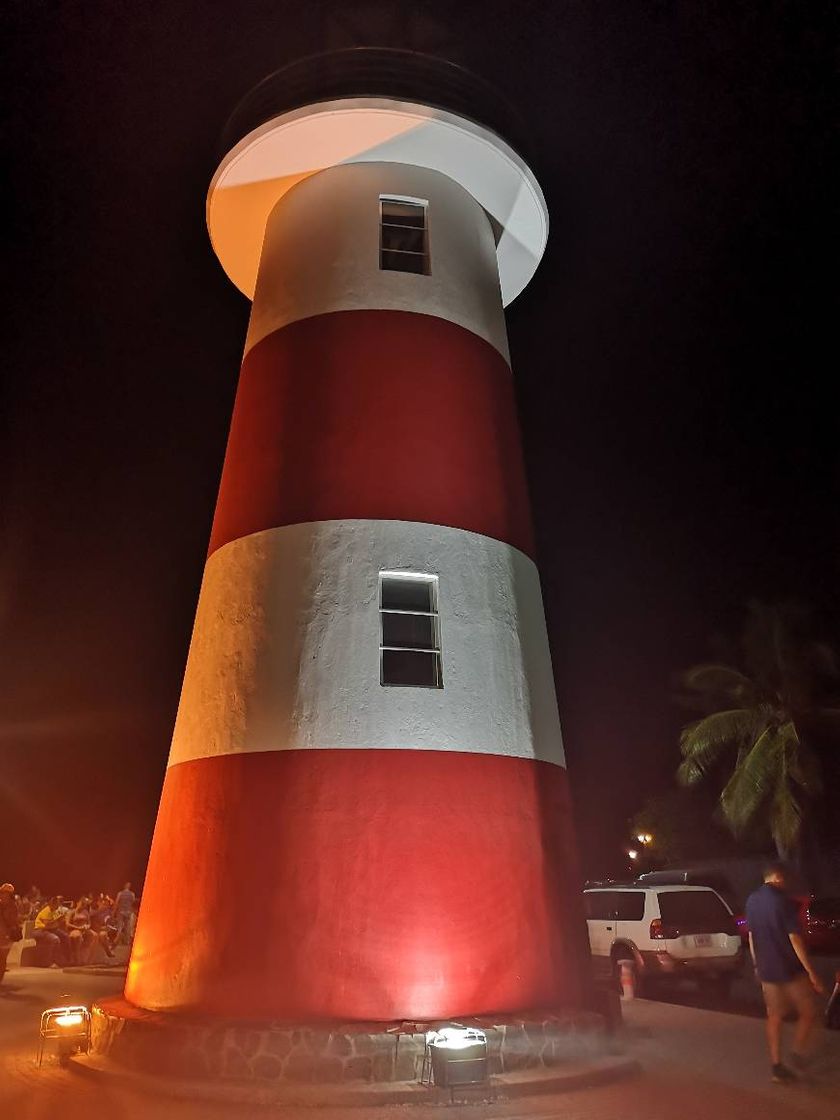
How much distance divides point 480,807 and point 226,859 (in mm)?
2621

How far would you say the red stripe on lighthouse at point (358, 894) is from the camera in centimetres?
850

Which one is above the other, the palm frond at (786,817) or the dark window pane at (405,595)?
the palm frond at (786,817)

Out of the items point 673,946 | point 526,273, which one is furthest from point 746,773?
point 526,273

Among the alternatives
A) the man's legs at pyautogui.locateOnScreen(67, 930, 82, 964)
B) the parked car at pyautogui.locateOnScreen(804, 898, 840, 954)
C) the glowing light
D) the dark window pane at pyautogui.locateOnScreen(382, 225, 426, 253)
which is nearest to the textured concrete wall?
the glowing light

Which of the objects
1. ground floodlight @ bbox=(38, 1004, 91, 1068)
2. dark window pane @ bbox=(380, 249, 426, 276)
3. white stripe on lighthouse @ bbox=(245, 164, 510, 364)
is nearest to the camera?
ground floodlight @ bbox=(38, 1004, 91, 1068)

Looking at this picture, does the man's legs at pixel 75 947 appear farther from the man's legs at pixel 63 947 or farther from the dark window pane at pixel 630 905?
the dark window pane at pixel 630 905

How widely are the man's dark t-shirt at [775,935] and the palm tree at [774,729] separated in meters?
24.5

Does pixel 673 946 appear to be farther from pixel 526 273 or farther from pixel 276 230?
pixel 276 230

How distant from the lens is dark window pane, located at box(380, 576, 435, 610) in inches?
437

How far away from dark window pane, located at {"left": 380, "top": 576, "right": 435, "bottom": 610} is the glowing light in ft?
15.5

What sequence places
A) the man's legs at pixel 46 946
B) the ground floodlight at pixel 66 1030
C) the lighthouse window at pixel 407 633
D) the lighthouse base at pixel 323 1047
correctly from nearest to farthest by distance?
the lighthouse base at pixel 323 1047, the ground floodlight at pixel 66 1030, the lighthouse window at pixel 407 633, the man's legs at pixel 46 946

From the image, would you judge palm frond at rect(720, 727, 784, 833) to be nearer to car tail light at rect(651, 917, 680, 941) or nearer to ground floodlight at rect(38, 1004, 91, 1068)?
car tail light at rect(651, 917, 680, 941)

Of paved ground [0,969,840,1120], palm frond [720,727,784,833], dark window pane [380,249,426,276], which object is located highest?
dark window pane [380,249,426,276]

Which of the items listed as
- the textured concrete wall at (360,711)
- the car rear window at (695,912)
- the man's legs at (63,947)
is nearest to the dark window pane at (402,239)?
the textured concrete wall at (360,711)
